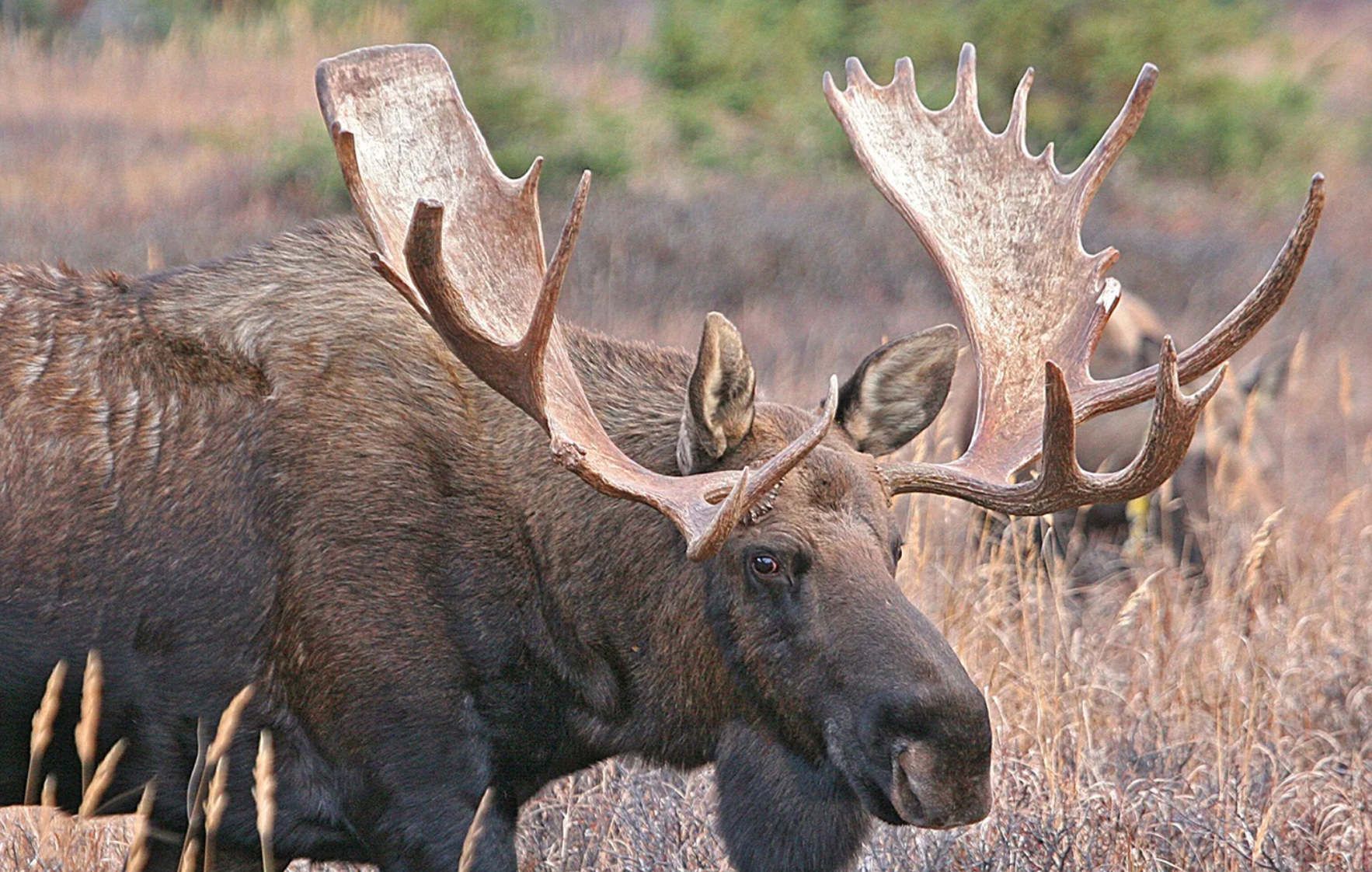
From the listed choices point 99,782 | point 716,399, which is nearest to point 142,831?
point 99,782

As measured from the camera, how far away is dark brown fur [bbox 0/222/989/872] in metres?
3.14

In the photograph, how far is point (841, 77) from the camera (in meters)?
14.8

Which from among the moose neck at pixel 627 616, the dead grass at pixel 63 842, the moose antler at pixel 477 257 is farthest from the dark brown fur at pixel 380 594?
the dead grass at pixel 63 842

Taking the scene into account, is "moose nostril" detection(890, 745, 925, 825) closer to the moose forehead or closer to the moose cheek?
the moose cheek

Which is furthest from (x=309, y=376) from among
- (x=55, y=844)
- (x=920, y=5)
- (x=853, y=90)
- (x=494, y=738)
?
(x=920, y=5)

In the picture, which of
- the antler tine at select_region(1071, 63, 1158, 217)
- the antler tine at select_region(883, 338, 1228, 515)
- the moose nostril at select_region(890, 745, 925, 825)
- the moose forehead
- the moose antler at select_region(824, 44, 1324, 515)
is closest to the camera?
Result: the moose nostril at select_region(890, 745, 925, 825)

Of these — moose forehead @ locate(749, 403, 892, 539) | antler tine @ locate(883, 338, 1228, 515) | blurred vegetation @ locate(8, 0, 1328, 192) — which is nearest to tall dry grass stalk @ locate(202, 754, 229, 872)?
moose forehead @ locate(749, 403, 892, 539)

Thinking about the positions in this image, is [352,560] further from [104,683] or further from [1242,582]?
[1242,582]

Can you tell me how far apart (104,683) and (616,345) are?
1.25 metres

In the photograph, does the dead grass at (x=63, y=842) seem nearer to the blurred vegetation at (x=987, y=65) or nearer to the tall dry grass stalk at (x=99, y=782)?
the tall dry grass stalk at (x=99, y=782)

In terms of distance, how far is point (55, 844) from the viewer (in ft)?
12.2

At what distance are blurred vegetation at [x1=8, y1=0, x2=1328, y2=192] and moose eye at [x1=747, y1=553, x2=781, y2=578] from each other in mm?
9773

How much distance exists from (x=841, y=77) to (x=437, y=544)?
12129mm

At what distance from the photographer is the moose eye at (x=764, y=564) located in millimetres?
3146
